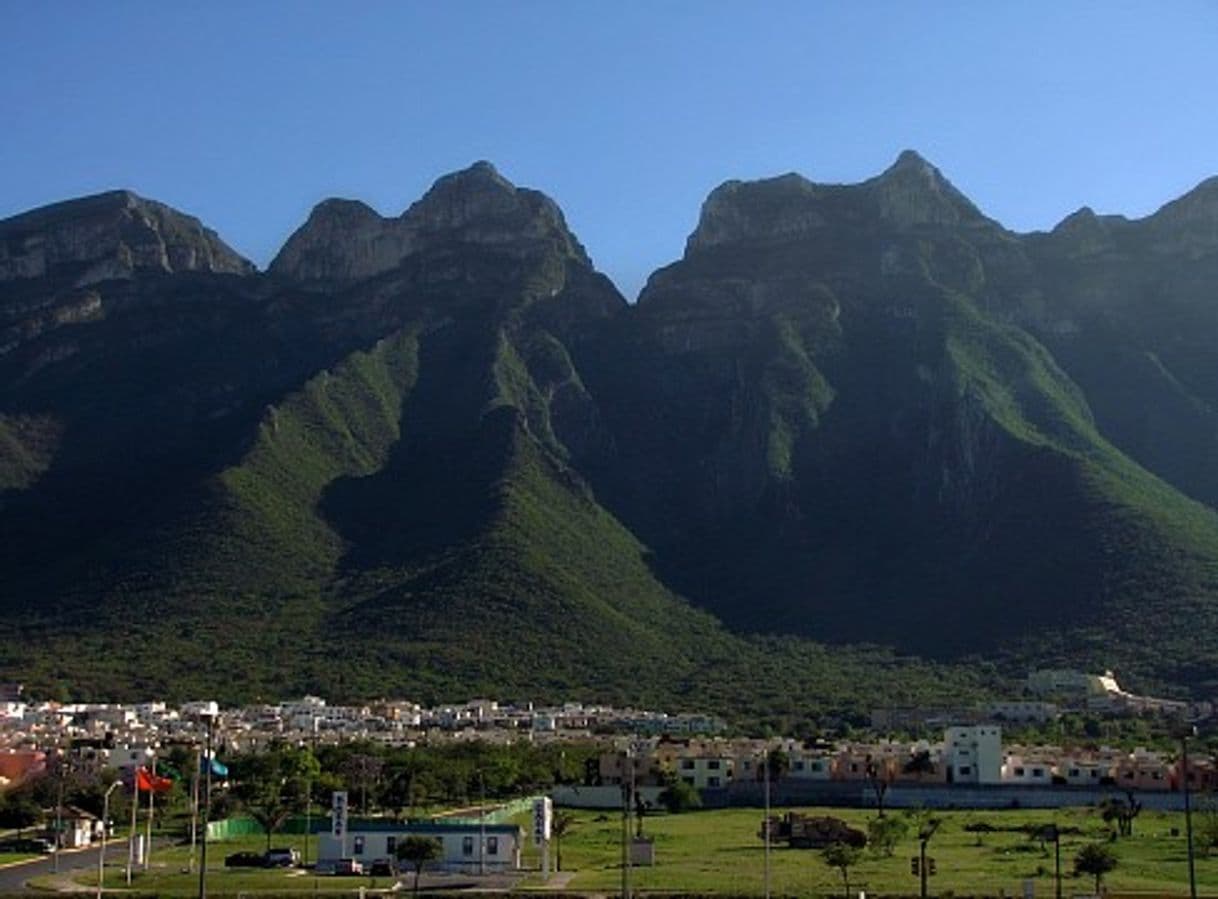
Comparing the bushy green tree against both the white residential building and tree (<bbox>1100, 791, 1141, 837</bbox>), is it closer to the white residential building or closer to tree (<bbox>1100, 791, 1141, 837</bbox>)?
the white residential building

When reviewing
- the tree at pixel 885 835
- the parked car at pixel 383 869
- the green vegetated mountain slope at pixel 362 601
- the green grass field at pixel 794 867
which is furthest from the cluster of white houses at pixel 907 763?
the green vegetated mountain slope at pixel 362 601

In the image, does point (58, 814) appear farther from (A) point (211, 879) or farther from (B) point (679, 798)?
(B) point (679, 798)

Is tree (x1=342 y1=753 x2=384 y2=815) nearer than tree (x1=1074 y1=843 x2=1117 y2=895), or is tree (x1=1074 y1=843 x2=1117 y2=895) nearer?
tree (x1=1074 y1=843 x2=1117 y2=895)

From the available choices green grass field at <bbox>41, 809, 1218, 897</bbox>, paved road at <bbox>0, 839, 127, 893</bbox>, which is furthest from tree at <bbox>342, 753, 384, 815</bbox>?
paved road at <bbox>0, 839, 127, 893</bbox>

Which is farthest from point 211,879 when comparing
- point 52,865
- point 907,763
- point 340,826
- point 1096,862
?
point 907,763

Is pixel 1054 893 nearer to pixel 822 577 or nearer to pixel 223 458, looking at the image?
pixel 822 577

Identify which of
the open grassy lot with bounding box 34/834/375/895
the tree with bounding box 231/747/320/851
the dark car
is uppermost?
the tree with bounding box 231/747/320/851

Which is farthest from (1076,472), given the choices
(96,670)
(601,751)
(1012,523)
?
(96,670)

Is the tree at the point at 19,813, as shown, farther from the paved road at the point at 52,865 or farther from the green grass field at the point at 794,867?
the green grass field at the point at 794,867
